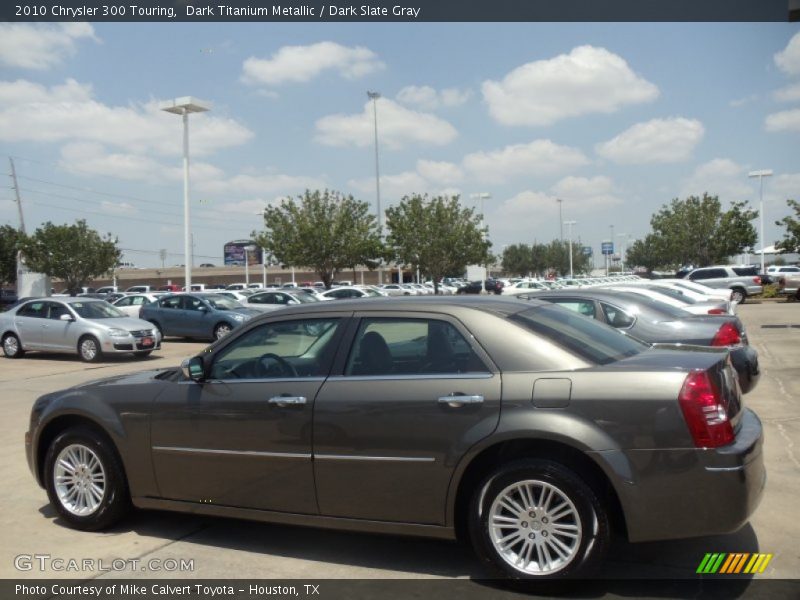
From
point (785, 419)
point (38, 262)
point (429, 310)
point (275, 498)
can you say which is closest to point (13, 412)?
point (275, 498)

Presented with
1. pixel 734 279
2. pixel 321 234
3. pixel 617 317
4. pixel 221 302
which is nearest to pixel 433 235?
pixel 321 234

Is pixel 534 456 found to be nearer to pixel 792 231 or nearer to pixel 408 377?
pixel 408 377

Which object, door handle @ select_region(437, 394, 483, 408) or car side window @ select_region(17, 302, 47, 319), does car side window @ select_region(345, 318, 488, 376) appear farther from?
car side window @ select_region(17, 302, 47, 319)

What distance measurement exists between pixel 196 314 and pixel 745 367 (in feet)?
56.6

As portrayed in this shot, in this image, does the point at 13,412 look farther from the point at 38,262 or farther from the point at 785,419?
the point at 38,262

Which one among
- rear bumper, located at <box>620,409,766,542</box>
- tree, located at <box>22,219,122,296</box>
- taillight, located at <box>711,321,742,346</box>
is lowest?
rear bumper, located at <box>620,409,766,542</box>

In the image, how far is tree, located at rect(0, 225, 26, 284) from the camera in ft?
175

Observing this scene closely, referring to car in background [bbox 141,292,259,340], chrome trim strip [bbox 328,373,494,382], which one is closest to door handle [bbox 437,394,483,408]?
chrome trim strip [bbox 328,373,494,382]

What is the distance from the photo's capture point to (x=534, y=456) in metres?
3.96

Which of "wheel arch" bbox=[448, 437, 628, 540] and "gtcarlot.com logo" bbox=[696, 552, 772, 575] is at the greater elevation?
"wheel arch" bbox=[448, 437, 628, 540]

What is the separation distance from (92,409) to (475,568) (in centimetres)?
282

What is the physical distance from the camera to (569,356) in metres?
4.09

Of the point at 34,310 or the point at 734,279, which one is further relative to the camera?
the point at 734,279

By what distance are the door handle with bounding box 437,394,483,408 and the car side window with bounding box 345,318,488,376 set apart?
0.62ft
